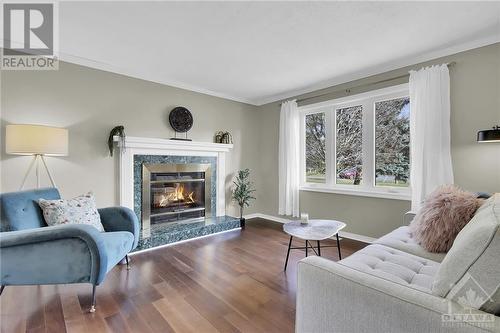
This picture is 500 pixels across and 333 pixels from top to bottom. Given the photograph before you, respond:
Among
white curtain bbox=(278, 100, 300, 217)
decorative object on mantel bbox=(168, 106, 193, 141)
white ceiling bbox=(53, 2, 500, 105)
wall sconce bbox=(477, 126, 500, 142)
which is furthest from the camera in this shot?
white curtain bbox=(278, 100, 300, 217)

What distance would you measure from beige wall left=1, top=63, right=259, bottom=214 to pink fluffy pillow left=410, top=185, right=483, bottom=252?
10.8 feet

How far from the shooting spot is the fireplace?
3.47 metres

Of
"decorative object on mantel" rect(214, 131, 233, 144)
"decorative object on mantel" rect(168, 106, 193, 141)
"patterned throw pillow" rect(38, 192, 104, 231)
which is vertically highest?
"decorative object on mantel" rect(168, 106, 193, 141)

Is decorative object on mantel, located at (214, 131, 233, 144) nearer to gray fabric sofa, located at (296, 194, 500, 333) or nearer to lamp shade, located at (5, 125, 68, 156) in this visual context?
lamp shade, located at (5, 125, 68, 156)

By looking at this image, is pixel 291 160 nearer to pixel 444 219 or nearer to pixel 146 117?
pixel 146 117

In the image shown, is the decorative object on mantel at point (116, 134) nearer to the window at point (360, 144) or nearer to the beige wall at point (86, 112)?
the beige wall at point (86, 112)

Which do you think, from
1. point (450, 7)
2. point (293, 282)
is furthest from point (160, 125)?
point (450, 7)

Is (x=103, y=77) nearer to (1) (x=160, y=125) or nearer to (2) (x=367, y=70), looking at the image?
(1) (x=160, y=125)

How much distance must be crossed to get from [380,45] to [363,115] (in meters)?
1.08

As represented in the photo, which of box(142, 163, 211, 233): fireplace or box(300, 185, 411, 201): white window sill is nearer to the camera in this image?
box(300, 185, 411, 201): white window sill

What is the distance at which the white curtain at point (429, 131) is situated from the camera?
2.68 m

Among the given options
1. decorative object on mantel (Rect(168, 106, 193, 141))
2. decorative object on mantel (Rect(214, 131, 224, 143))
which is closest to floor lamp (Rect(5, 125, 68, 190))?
decorative object on mantel (Rect(168, 106, 193, 141))

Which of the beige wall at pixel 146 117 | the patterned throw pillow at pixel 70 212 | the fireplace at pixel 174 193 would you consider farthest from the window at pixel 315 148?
the patterned throw pillow at pixel 70 212

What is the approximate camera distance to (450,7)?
6.51 feet
